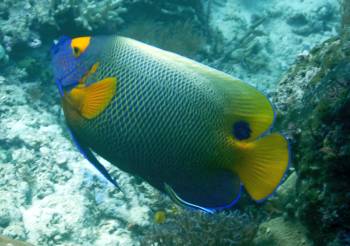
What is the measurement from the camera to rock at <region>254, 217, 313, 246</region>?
298cm

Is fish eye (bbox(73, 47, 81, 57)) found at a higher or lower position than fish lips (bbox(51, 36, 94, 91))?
higher

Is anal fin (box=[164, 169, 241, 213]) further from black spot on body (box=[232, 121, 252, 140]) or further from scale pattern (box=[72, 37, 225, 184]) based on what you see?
black spot on body (box=[232, 121, 252, 140])

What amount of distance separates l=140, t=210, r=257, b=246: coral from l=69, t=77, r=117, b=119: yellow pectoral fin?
2.17 m

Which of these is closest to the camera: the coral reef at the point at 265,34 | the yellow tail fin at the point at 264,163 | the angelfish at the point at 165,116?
the yellow tail fin at the point at 264,163

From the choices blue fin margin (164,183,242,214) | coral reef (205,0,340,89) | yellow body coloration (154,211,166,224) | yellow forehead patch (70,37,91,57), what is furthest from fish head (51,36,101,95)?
coral reef (205,0,340,89)

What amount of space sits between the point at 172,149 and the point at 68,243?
2592 millimetres

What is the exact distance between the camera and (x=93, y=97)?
1.57 metres

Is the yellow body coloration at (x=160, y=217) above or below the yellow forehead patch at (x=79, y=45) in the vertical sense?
below

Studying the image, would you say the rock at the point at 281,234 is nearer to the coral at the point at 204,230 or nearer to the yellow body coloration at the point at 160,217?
the coral at the point at 204,230

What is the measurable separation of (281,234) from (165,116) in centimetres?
206

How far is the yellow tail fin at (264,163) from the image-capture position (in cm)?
143

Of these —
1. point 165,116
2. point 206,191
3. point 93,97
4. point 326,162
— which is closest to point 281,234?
point 326,162

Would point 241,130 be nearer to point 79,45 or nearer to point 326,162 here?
point 79,45

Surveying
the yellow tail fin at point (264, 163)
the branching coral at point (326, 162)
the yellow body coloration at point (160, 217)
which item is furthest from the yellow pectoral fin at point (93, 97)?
the yellow body coloration at point (160, 217)
